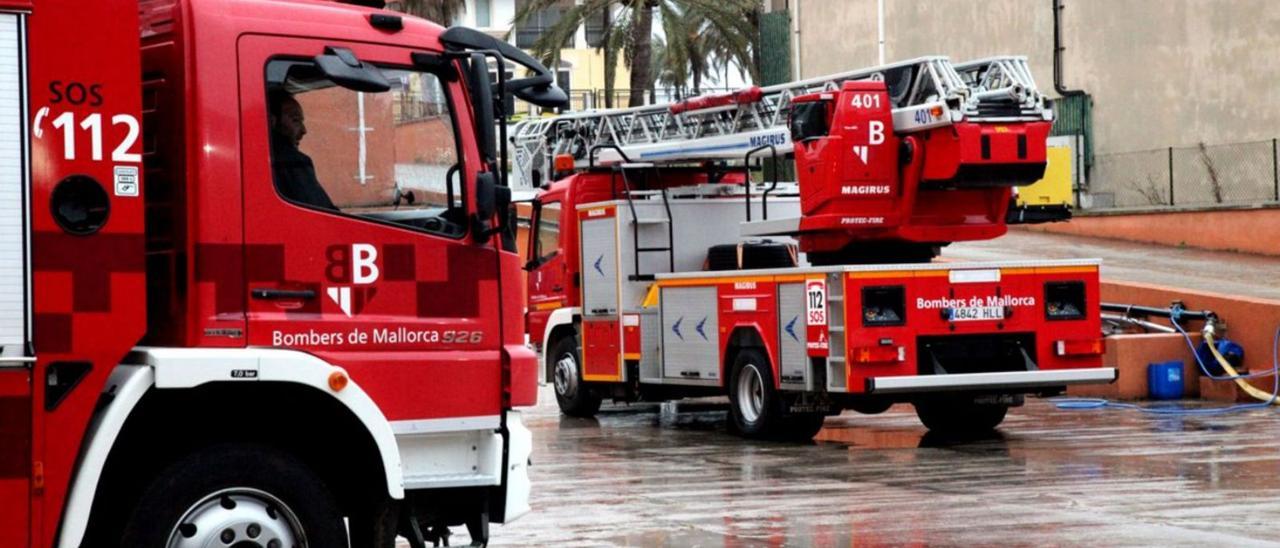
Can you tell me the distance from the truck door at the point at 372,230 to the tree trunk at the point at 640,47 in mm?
29017

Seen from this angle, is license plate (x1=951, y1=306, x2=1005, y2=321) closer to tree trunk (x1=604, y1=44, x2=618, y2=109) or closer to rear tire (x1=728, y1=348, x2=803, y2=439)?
rear tire (x1=728, y1=348, x2=803, y2=439)

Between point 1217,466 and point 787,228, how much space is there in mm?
5231

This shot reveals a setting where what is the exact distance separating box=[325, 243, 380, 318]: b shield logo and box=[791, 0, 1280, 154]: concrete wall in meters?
28.7

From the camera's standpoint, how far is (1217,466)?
15.0 meters

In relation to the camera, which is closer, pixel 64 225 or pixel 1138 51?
pixel 64 225

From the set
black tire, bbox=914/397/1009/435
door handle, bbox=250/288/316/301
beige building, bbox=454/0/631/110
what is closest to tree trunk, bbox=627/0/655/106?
black tire, bbox=914/397/1009/435

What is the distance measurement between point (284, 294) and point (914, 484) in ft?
23.5

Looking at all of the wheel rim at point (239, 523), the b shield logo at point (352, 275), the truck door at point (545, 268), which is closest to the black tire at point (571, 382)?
the truck door at point (545, 268)

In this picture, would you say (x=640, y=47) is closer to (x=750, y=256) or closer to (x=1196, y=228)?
(x=1196, y=228)

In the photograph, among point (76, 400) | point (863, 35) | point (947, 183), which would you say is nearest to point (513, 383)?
point (76, 400)

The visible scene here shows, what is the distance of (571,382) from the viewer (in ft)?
72.0

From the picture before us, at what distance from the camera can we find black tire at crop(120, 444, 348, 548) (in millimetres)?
7762

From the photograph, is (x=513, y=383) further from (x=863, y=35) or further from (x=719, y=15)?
(x=863, y=35)

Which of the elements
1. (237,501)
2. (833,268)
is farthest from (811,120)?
(237,501)
